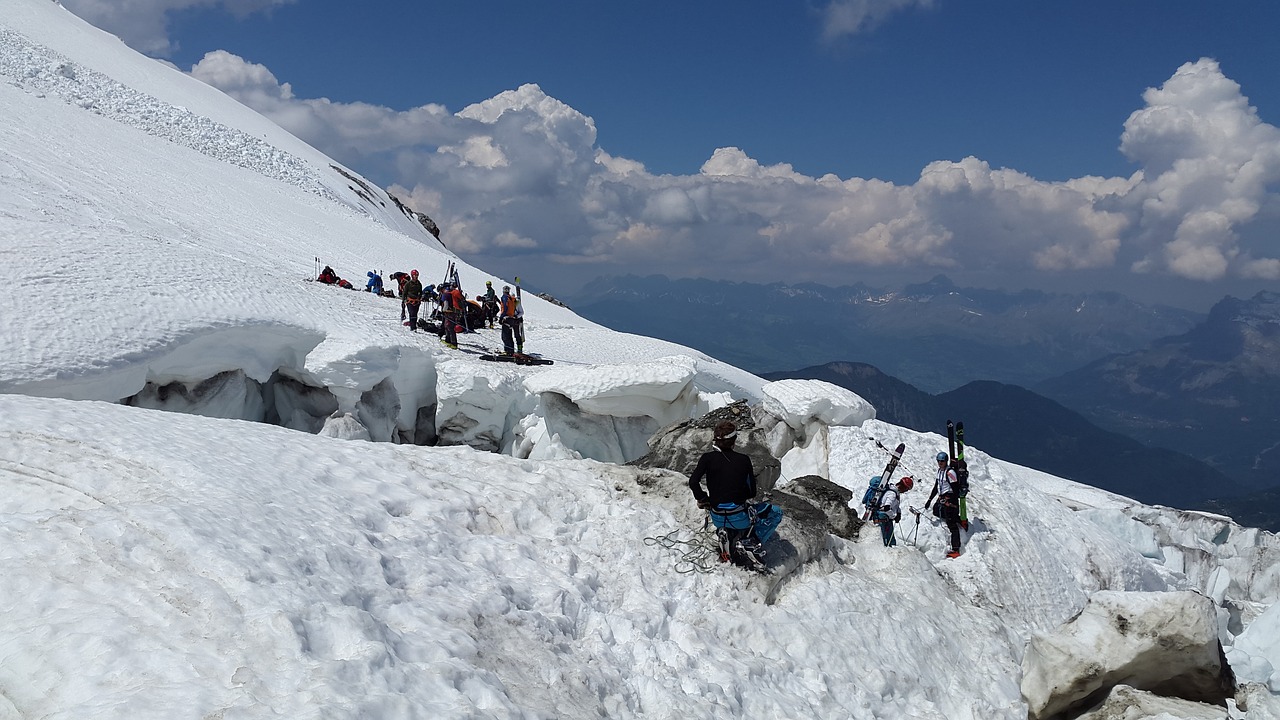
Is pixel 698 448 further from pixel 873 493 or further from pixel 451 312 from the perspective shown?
pixel 451 312

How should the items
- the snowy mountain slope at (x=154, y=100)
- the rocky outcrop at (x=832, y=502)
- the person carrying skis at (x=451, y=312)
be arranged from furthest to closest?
the snowy mountain slope at (x=154, y=100) < the person carrying skis at (x=451, y=312) < the rocky outcrop at (x=832, y=502)

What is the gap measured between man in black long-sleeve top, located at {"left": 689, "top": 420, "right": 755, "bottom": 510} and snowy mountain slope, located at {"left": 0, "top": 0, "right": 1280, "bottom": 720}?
141 centimetres

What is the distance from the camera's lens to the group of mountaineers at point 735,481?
34.6 feet

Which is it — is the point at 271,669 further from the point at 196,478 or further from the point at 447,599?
the point at 196,478

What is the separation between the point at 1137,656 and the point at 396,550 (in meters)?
10.7

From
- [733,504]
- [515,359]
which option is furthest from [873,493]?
[515,359]

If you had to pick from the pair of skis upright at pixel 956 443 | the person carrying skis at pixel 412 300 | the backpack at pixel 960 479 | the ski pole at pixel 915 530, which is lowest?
the ski pole at pixel 915 530

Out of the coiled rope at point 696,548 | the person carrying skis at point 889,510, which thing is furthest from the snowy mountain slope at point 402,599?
the person carrying skis at point 889,510

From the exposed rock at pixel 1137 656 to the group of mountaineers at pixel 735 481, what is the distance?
4.05m

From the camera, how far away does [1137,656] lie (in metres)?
10.8

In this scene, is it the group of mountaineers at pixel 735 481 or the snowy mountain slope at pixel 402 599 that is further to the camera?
the group of mountaineers at pixel 735 481

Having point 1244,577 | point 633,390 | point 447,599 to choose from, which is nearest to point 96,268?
point 633,390

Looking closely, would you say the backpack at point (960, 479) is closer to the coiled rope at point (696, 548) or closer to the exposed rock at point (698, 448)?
the exposed rock at point (698, 448)

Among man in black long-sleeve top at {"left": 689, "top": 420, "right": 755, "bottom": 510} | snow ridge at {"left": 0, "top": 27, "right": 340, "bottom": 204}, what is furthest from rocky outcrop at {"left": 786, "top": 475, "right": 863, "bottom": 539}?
snow ridge at {"left": 0, "top": 27, "right": 340, "bottom": 204}
